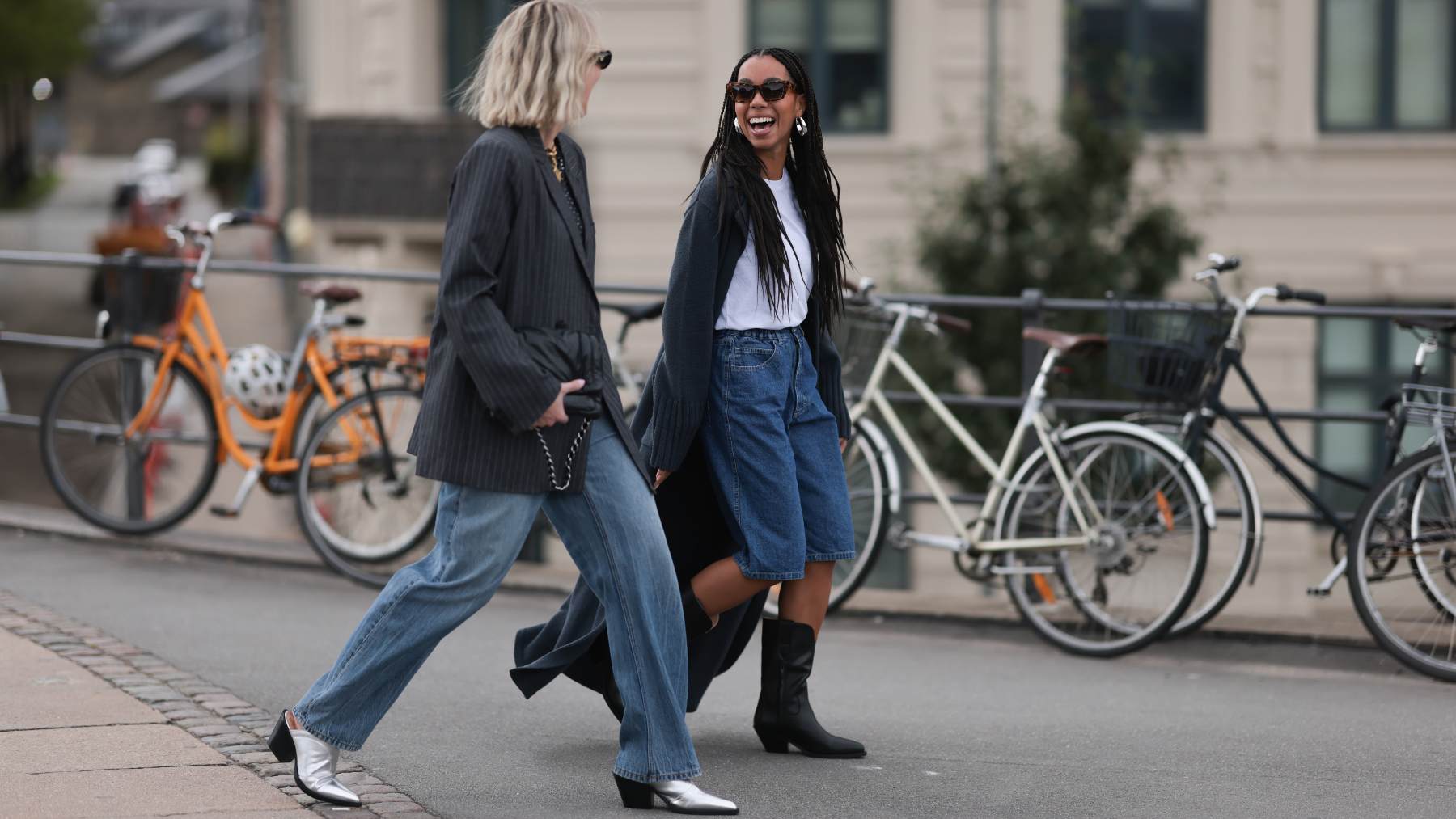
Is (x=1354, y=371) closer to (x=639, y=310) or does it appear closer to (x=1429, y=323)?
(x=1429, y=323)

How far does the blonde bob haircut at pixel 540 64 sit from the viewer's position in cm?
460

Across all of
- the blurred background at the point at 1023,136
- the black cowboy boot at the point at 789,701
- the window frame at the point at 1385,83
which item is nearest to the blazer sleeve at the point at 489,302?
the black cowboy boot at the point at 789,701

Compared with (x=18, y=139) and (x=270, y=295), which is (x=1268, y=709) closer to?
(x=270, y=295)

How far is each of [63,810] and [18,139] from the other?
59.9m

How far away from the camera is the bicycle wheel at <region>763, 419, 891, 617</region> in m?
7.31

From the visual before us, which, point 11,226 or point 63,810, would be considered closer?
point 63,810

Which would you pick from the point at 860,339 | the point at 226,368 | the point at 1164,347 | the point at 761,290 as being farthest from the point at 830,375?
the point at 226,368

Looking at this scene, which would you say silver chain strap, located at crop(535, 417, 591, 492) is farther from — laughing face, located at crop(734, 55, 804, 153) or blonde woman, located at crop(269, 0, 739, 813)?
laughing face, located at crop(734, 55, 804, 153)

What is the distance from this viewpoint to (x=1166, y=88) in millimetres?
17219

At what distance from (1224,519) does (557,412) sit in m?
3.45

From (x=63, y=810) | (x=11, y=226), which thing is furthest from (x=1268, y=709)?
(x=11, y=226)

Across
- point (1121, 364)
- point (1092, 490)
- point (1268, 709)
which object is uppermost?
point (1121, 364)

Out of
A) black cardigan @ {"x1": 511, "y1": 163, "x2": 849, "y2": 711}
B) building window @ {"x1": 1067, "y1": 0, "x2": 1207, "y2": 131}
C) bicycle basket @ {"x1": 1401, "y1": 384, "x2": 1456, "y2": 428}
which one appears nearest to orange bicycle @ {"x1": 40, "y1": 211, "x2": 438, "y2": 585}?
black cardigan @ {"x1": 511, "y1": 163, "x2": 849, "y2": 711}

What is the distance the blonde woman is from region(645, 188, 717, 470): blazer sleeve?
368 millimetres
